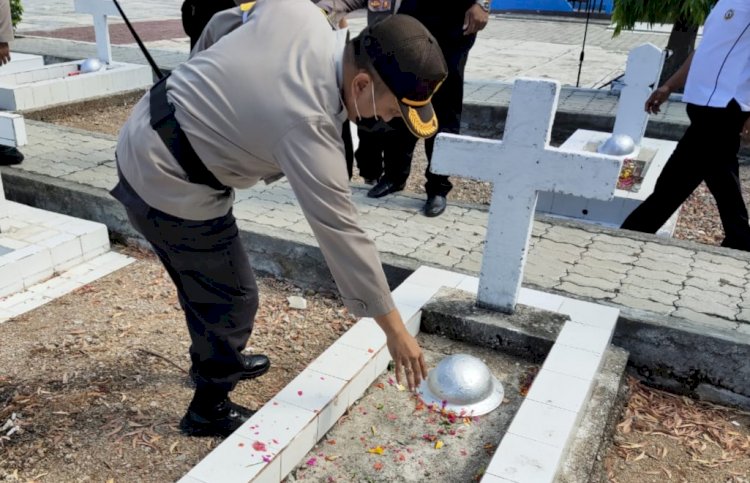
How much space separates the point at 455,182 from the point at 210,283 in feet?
13.5

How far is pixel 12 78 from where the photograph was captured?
7270mm

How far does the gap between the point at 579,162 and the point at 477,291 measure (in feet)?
2.71

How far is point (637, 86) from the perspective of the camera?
5.62m

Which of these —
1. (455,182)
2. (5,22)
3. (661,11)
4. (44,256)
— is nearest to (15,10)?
(5,22)

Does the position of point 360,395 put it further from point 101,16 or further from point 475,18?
point 101,16

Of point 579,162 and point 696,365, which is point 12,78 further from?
point 696,365

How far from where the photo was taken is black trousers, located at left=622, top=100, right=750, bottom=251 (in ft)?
12.9

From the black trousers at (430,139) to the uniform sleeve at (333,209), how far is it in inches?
82.7

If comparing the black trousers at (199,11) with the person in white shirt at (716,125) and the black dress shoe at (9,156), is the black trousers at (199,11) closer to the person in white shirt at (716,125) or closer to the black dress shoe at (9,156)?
the black dress shoe at (9,156)

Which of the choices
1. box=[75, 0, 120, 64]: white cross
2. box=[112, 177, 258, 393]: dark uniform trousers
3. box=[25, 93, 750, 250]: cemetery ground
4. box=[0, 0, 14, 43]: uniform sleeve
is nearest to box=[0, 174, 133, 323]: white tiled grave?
box=[0, 0, 14, 43]: uniform sleeve

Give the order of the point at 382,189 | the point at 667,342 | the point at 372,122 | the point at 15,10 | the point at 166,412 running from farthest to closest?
1. the point at 15,10
2. the point at 382,189
3. the point at 667,342
4. the point at 166,412
5. the point at 372,122

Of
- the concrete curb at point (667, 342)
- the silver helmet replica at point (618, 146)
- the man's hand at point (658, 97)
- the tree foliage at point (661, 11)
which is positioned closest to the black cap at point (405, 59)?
the concrete curb at point (667, 342)

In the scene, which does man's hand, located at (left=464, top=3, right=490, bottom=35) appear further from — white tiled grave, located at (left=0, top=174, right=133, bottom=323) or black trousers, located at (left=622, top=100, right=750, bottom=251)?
white tiled grave, located at (left=0, top=174, right=133, bottom=323)

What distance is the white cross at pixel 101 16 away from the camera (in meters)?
7.92
